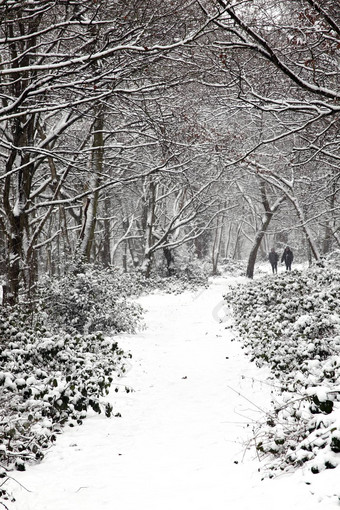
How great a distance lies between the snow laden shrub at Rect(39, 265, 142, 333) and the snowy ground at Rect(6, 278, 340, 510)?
7.87 feet

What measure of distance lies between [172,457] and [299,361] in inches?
124

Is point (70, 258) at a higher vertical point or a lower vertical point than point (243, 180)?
lower

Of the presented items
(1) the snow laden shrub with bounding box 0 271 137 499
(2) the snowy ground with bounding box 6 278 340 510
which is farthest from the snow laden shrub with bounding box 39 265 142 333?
(2) the snowy ground with bounding box 6 278 340 510

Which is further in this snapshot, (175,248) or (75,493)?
(175,248)

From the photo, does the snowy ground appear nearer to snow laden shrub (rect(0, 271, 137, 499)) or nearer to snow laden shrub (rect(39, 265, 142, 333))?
snow laden shrub (rect(0, 271, 137, 499))

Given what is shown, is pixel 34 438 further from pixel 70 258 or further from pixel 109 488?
pixel 70 258

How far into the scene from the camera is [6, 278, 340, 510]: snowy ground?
11.6 ft

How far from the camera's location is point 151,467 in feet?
14.3

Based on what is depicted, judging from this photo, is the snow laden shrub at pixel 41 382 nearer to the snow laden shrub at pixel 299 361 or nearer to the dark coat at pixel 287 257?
the snow laden shrub at pixel 299 361

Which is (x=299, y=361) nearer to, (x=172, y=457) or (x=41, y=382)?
(x=172, y=457)

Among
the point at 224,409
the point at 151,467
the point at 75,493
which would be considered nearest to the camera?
the point at 75,493

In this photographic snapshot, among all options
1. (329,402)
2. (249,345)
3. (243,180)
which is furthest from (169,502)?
(243,180)

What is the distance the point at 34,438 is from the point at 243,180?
71.7 feet

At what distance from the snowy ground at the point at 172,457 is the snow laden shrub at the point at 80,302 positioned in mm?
2400
